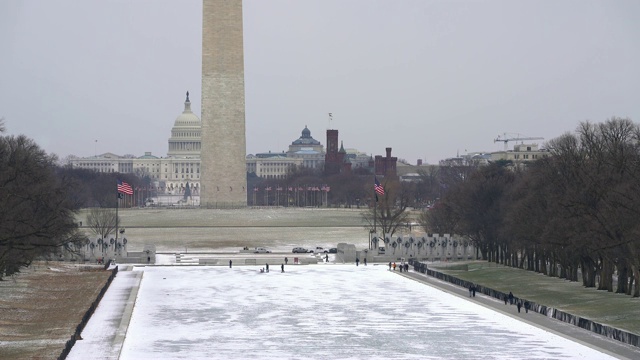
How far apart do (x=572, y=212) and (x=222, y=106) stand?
71660mm

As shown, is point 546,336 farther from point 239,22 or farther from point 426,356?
point 239,22

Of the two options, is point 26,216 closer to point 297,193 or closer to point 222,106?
point 222,106

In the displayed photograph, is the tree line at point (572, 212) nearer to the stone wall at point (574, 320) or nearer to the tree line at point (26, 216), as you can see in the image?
the stone wall at point (574, 320)

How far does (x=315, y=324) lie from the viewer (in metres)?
53.5

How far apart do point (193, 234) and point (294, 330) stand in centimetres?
6206

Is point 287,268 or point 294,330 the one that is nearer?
point 294,330

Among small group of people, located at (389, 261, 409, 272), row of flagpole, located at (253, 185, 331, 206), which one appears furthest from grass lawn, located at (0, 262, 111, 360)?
row of flagpole, located at (253, 185, 331, 206)

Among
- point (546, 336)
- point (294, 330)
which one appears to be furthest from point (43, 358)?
point (546, 336)

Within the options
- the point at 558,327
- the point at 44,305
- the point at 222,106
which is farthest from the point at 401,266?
the point at 222,106

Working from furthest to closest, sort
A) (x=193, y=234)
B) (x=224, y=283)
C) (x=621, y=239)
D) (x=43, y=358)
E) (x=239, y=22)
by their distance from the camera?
(x=239, y=22)
(x=193, y=234)
(x=224, y=283)
(x=621, y=239)
(x=43, y=358)

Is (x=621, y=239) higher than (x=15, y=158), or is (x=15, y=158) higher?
(x=15, y=158)

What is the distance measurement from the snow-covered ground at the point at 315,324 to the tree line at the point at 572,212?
22.5 ft

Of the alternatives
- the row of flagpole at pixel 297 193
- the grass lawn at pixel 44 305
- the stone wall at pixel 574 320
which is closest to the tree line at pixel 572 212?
the stone wall at pixel 574 320

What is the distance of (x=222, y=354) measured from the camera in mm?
44938
